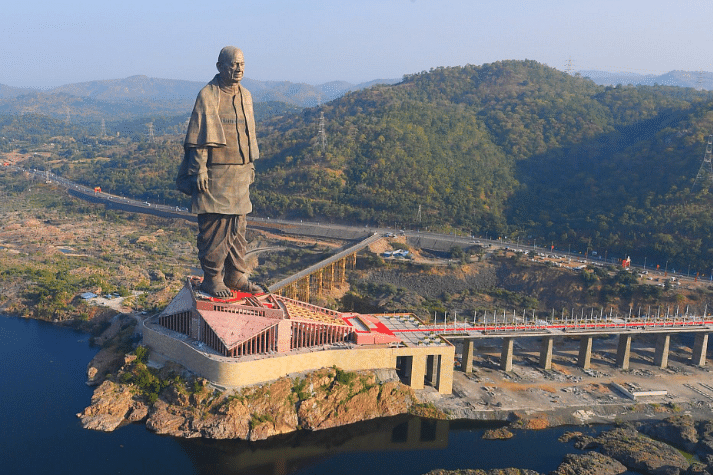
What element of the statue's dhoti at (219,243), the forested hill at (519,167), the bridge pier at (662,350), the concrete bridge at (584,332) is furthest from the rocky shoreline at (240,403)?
the forested hill at (519,167)

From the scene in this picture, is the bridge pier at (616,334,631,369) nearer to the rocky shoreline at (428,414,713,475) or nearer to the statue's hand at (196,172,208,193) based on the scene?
the rocky shoreline at (428,414,713,475)

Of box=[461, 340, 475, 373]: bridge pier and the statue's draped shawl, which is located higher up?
A: the statue's draped shawl

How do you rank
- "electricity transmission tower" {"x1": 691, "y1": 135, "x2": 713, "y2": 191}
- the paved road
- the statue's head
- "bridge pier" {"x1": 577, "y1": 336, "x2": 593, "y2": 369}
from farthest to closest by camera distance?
"electricity transmission tower" {"x1": 691, "y1": 135, "x2": 713, "y2": 191}, the paved road, "bridge pier" {"x1": 577, "y1": 336, "x2": 593, "y2": 369}, the statue's head

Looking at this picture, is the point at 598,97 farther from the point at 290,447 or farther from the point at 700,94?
the point at 290,447

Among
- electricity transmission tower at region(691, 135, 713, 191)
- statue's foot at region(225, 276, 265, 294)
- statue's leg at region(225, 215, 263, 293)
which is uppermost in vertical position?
electricity transmission tower at region(691, 135, 713, 191)

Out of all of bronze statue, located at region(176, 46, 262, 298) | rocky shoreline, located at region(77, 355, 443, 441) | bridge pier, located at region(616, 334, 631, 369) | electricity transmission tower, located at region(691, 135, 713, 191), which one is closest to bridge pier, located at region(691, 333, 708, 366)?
bridge pier, located at region(616, 334, 631, 369)

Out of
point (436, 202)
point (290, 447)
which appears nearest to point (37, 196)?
point (436, 202)
